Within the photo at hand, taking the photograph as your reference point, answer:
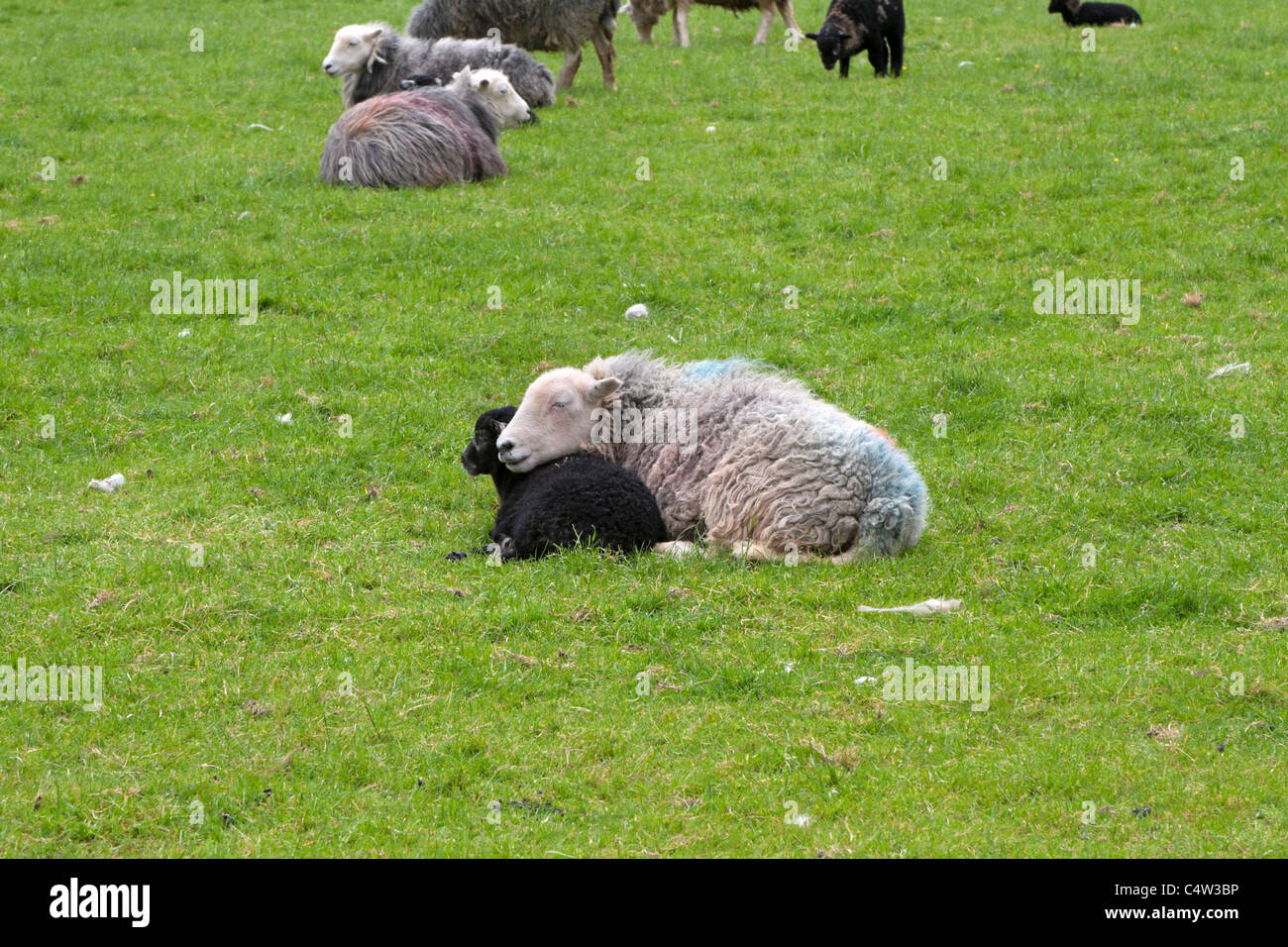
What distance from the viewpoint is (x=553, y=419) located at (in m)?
8.27

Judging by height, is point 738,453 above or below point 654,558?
above

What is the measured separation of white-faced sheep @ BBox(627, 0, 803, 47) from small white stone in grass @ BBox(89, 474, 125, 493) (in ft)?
49.4

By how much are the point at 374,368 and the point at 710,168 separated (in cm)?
591

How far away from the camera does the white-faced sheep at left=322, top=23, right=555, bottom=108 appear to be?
17078mm

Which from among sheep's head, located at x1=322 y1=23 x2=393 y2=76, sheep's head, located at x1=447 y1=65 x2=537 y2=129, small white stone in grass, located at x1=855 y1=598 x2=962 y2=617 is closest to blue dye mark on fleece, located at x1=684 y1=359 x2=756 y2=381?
small white stone in grass, located at x1=855 y1=598 x2=962 y2=617

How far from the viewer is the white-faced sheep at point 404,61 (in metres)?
17.1

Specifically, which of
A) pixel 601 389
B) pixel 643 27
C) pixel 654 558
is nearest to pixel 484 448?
pixel 601 389

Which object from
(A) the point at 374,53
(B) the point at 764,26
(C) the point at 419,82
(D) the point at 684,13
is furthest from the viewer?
(D) the point at 684,13

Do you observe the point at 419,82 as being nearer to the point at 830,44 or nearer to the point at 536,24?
the point at 536,24

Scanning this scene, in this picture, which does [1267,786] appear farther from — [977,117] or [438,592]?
[977,117]

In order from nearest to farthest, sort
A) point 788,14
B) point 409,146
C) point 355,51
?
point 409,146 < point 355,51 < point 788,14

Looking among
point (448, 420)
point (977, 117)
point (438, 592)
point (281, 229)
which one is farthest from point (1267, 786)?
point (977, 117)

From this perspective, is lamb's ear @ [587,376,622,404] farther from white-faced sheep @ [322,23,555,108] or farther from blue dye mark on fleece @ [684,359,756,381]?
white-faced sheep @ [322,23,555,108]

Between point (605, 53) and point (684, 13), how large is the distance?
12.2 ft
